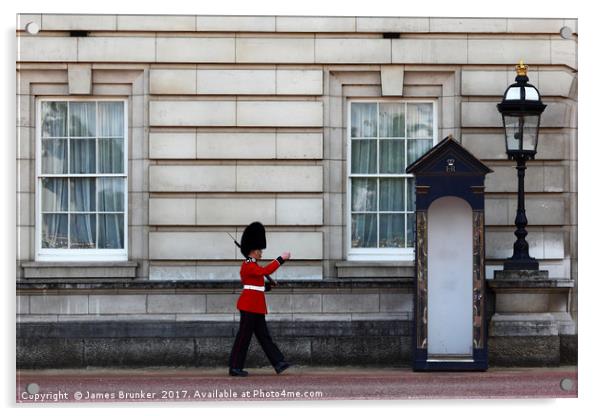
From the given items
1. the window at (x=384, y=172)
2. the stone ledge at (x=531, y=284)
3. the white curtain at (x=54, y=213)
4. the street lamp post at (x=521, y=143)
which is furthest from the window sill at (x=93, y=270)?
the street lamp post at (x=521, y=143)

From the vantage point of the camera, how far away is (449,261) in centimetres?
1764

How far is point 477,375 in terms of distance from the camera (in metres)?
17.2

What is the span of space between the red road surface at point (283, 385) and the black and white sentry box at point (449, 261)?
0.33m

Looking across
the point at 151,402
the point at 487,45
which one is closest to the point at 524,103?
the point at 487,45

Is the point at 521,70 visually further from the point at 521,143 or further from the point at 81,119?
the point at 81,119

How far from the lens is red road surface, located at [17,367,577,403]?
626 inches

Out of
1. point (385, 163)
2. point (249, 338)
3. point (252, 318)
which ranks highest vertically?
point (385, 163)

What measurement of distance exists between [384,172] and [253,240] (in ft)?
5.88

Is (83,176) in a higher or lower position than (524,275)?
higher

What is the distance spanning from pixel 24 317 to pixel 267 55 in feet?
11.9

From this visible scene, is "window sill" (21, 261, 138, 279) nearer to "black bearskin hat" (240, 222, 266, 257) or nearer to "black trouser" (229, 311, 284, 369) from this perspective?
"black bearskin hat" (240, 222, 266, 257)

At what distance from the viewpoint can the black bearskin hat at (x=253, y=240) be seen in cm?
1753

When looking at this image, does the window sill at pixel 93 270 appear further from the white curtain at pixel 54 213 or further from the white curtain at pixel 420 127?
the white curtain at pixel 420 127

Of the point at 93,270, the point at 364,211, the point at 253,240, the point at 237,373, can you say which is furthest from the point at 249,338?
the point at 364,211
